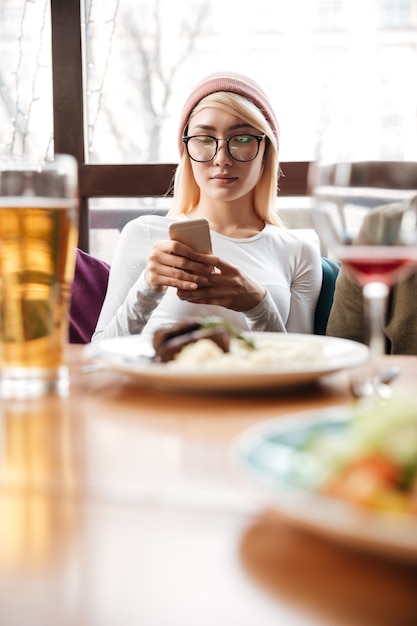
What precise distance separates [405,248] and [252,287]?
1146 millimetres

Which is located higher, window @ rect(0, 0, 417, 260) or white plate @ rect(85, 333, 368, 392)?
window @ rect(0, 0, 417, 260)

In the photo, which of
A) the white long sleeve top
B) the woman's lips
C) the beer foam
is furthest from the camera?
the woman's lips

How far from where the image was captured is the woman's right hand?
64.6 inches

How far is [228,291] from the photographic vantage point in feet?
6.01

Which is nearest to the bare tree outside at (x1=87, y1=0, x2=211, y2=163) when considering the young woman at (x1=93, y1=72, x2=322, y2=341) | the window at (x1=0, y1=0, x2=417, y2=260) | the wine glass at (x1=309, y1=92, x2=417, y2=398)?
the window at (x1=0, y1=0, x2=417, y2=260)

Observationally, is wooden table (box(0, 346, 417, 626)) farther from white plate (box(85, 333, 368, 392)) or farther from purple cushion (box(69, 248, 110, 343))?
purple cushion (box(69, 248, 110, 343))

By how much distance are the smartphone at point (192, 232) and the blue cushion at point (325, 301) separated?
884 millimetres

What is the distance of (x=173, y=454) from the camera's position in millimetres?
611

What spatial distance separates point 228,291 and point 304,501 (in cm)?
143

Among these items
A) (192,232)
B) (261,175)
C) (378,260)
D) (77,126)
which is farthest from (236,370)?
(77,126)

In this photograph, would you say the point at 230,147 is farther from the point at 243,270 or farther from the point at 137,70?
the point at 137,70

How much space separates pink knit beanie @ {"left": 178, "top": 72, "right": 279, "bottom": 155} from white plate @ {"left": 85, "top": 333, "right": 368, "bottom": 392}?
155cm

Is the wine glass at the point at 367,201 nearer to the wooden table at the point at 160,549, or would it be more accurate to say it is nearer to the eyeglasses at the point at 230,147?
the wooden table at the point at 160,549

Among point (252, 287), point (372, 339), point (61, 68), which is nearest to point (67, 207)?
point (372, 339)
